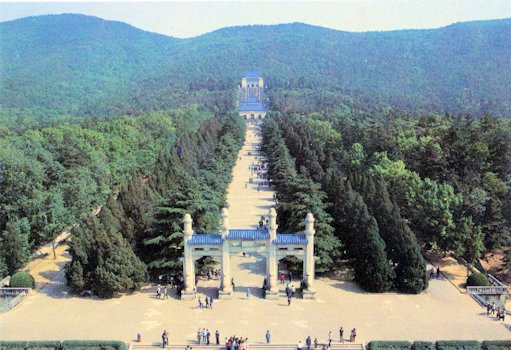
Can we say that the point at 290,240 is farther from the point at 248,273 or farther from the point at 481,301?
the point at 481,301

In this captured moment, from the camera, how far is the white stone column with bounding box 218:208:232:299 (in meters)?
29.5

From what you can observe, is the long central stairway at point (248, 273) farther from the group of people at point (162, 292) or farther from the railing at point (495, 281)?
the railing at point (495, 281)

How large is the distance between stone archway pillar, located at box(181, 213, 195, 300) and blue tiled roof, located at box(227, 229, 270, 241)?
7.72ft

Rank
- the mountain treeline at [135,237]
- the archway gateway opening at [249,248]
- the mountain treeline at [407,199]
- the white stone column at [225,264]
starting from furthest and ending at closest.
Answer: the mountain treeline at [407,199], the mountain treeline at [135,237], the archway gateway opening at [249,248], the white stone column at [225,264]

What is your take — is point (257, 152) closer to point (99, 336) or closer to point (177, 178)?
point (177, 178)

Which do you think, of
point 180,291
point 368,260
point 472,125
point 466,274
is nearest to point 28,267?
point 180,291

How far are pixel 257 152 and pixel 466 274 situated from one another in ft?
179

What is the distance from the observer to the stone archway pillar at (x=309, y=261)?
29688 millimetres

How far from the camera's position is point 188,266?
97.9 ft

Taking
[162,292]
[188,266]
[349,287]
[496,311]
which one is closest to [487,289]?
[496,311]

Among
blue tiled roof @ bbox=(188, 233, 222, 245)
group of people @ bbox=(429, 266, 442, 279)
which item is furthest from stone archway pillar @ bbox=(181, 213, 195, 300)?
group of people @ bbox=(429, 266, 442, 279)

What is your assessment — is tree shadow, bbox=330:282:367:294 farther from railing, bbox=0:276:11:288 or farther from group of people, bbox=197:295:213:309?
railing, bbox=0:276:11:288

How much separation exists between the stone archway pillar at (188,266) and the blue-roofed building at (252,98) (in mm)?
116205

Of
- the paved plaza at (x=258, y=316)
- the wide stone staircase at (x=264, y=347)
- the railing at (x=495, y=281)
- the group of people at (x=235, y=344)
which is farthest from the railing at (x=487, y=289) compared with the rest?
the group of people at (x=235, y=344)
